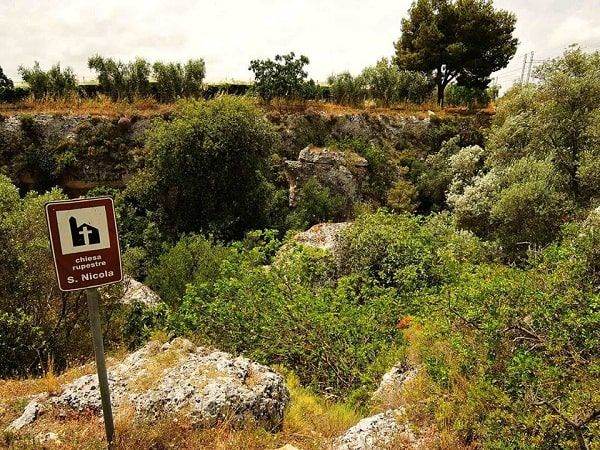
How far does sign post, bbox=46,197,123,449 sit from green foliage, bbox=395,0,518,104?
1172 inches

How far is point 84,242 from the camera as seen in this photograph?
3754 millimetres

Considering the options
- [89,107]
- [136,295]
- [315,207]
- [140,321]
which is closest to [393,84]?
[315,207]

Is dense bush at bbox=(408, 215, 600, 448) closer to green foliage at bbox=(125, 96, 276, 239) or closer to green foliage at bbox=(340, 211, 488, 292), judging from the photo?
green foliage at bbox=(340, 211, 488, 292)

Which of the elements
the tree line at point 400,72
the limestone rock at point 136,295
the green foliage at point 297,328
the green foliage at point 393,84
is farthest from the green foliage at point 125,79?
the green foliage at point 297,328

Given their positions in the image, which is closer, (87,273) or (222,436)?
(87,273)

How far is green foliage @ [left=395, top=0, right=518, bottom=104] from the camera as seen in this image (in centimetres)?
2973

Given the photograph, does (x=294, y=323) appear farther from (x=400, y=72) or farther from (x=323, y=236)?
(x=400, y=72)

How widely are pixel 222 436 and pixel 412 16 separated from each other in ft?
105

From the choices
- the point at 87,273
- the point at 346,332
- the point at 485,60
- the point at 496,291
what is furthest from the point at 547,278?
the point at 485,60

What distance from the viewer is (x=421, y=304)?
932 centimetres

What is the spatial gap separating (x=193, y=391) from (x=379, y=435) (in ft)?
7.20

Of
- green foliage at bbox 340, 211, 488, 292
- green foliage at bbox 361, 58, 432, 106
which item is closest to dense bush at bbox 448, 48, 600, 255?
green foliage at bbox 340, 211, 488, 292

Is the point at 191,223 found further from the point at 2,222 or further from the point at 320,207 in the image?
the point at 2,222

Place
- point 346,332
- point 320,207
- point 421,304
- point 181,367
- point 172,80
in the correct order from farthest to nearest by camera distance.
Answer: point 172,80 → point 320,207 → point 421,304 → point 346,332 → point 181,367
